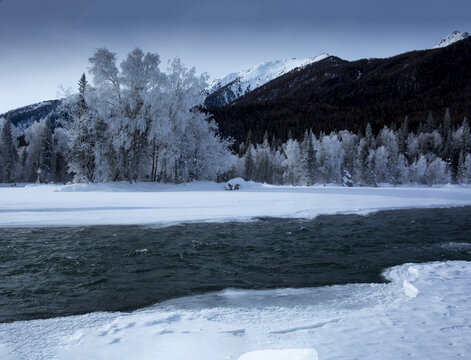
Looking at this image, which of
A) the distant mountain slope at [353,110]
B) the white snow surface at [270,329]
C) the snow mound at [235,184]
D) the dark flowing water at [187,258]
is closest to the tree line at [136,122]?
the snow mound at [235,184]

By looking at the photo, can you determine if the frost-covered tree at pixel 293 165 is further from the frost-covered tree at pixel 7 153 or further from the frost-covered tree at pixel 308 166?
the frost-covered tree at pixel 7 153

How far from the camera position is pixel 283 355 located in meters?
3.57

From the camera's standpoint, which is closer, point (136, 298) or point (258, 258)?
point (136, 298)

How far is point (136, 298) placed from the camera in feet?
19.5

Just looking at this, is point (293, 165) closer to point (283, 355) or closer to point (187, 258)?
point (187, 258)

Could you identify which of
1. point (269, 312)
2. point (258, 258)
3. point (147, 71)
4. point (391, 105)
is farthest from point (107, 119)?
point (391, 105)

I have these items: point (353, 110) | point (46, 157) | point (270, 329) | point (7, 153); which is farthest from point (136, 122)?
point (353, 110)

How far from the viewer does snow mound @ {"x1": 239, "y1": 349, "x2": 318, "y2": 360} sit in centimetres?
349

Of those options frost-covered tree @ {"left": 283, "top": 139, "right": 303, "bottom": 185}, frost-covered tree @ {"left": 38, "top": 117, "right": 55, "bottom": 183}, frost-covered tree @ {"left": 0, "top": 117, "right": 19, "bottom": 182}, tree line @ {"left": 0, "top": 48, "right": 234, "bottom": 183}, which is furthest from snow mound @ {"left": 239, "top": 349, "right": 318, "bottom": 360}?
frost-covered tree @ {"left": 0, "top": 117, "right": 19, "bottom": 182}

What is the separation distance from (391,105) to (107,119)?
506 feet

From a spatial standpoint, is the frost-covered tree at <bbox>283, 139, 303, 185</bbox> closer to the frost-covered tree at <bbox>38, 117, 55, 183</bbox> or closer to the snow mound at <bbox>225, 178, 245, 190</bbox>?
the snow mound at <bbox>225, 178, 245, 190</bbox>

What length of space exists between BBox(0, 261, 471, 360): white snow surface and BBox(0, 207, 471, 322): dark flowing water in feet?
2.27

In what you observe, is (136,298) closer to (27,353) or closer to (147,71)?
(27,353)

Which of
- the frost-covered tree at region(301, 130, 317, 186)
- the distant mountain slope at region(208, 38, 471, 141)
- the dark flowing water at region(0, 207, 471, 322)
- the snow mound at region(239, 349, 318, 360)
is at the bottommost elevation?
the dark flowing water at region(0, 207, 471, 322)
